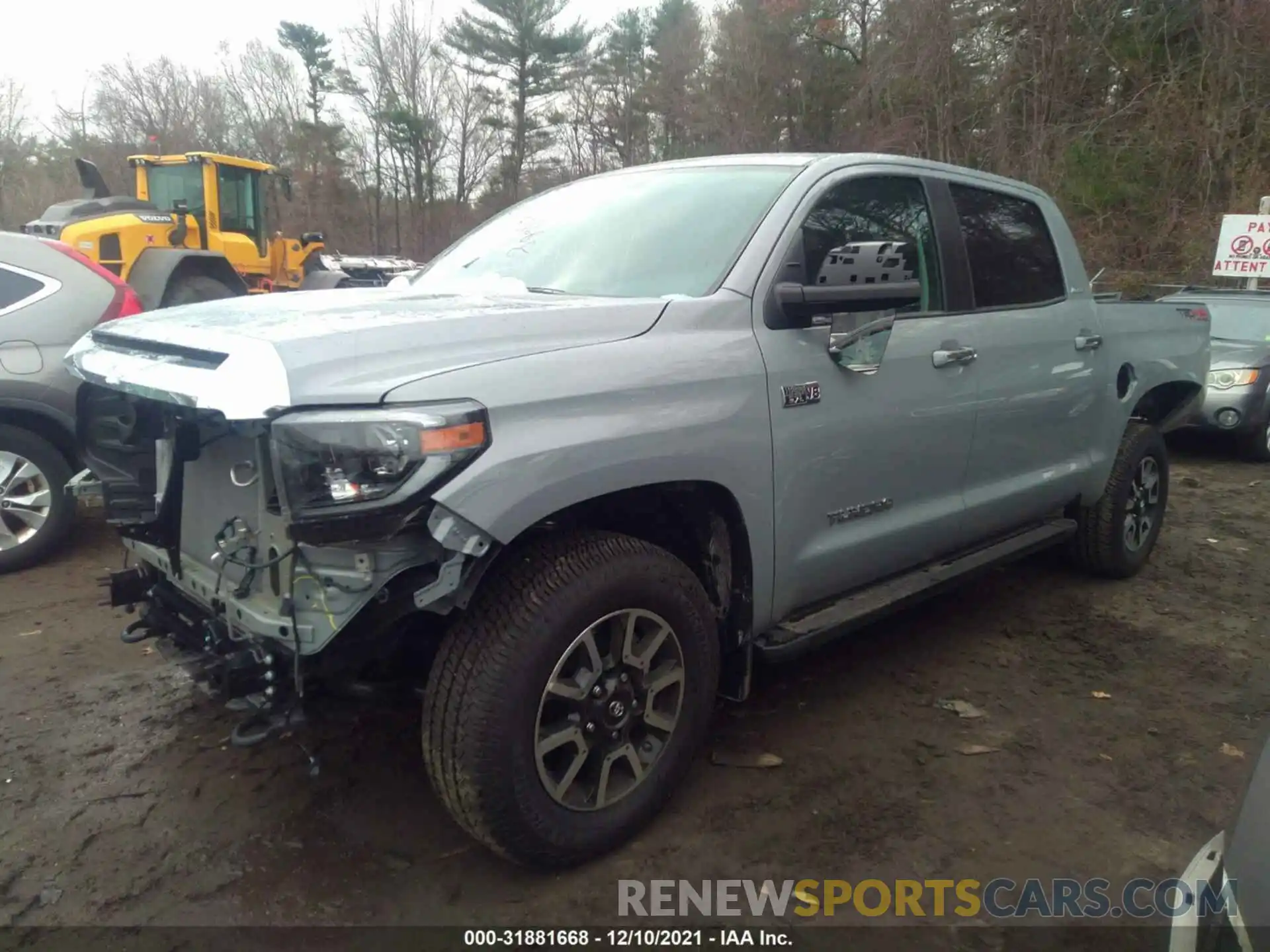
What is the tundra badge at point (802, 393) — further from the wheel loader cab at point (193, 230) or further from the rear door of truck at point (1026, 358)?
the wheel loader cab at point (193, 230)

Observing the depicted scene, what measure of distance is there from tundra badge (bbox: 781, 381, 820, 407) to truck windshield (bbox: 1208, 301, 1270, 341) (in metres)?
7.81

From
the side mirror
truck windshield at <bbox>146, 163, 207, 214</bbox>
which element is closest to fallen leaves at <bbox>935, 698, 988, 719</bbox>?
the side mirror

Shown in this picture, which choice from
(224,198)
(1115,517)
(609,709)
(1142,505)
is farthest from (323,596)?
(224,198)

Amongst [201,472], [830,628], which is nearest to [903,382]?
[830,628]

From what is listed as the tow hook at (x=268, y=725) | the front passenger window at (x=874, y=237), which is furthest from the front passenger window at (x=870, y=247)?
the tow hook at (x=268, y=725)

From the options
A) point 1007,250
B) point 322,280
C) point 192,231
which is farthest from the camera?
point 322,280

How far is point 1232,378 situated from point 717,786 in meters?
7.67

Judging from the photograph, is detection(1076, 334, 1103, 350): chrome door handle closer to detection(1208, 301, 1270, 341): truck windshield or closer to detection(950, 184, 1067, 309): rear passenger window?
detection(950, 184, 1067, 309): rear passenger window

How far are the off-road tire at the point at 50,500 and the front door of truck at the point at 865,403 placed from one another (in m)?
3.92

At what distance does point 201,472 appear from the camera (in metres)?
2.62

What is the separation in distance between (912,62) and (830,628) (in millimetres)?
20967

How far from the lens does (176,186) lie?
517 inches

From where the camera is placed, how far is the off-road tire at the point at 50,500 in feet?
15.4

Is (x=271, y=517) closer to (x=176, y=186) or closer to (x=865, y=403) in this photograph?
(x=865, y=403)
